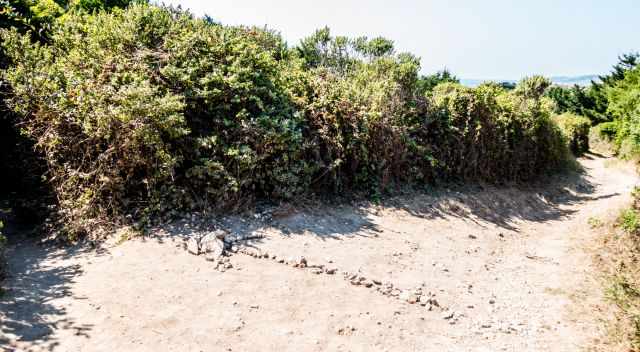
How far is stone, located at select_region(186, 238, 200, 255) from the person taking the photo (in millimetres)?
4590

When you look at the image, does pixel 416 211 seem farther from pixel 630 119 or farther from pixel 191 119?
pixel 630 119

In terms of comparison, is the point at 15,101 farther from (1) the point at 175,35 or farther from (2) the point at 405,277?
(2) the point at 405,277

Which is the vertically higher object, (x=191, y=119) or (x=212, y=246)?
(x=191, y=119)

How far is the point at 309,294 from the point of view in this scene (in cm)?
420

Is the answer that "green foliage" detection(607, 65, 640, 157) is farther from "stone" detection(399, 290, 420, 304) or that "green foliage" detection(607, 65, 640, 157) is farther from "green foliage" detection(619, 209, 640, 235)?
"stone" detection(399, 290, 420, 304)

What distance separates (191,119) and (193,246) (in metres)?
1.89

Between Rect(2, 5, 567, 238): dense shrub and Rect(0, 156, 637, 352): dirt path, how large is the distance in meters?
0.59

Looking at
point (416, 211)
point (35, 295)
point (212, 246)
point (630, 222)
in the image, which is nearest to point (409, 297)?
point (212, 246)

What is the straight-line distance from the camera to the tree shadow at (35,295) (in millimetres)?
3178

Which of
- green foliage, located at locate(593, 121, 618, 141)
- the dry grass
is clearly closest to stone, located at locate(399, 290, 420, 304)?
the dry grass

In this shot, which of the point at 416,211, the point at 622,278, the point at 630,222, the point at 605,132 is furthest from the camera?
the point at 605,132

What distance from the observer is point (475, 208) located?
26.6 ft

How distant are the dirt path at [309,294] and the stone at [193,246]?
67 mm

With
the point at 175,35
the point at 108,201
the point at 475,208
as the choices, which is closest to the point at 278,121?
the point at 175,35
